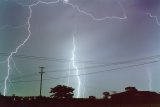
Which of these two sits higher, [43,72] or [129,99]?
[43,72]

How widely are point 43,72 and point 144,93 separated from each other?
47.8 feet

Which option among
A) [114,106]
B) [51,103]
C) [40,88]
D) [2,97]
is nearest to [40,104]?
[51,103]

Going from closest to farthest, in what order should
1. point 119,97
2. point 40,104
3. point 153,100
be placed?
1. point 40,104
2. point 153,100
3. point 119,97

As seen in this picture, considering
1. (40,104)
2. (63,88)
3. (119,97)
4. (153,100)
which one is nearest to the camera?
(40,104)

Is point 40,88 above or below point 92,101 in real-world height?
above

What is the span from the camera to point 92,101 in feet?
125

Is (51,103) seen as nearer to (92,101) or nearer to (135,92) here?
(92,101)

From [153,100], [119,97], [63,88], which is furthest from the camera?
[63,88]

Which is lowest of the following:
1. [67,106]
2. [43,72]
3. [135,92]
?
[67,106]

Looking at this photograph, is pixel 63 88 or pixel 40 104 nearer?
pixel 40 104

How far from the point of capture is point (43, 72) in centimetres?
4662

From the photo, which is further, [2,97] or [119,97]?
[119,97]

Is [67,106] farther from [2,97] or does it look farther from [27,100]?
[2,97]

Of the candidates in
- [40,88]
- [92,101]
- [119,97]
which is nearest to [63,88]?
[40,88]
